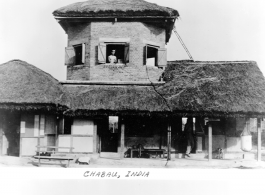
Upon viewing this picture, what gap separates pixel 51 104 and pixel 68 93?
4.94 feet

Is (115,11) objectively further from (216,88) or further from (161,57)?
(216,88)

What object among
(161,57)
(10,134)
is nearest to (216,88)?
(161,57)

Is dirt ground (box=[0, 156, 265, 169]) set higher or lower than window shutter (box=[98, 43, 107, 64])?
lower

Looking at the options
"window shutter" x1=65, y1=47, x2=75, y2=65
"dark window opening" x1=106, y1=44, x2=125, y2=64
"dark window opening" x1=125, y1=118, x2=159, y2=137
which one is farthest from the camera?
"dark window opening" x1=106, y1=44, x2=125, y2=64

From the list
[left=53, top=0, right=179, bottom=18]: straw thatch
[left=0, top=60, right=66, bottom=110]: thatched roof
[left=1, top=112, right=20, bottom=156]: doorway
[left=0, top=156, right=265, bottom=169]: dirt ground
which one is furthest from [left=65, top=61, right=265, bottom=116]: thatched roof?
[left=53, top=0, right=179, bottom=18]: straw thatch

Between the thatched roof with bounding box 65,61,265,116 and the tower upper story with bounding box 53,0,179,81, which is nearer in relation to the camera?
the thatched roof with bounding box 65,61,265,116

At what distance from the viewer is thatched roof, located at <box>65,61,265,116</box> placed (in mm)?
14703

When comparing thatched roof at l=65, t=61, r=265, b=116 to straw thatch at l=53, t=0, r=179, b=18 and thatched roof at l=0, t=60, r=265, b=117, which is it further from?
straw thatch at l=53, t=0, r=179, b=18

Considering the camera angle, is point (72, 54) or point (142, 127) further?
point (72, 54)

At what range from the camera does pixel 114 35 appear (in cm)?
1769

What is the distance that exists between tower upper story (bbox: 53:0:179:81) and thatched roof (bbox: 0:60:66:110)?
2293 millimetres

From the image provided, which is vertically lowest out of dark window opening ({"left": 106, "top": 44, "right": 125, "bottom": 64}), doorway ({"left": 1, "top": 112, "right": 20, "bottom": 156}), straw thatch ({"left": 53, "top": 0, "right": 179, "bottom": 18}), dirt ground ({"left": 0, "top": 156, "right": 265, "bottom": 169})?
dirt ground ({"left": 0, "top": 156, "right": 265, "bottom": 169})

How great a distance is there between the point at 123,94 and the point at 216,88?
4641 mm

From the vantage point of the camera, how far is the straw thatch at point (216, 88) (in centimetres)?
1466
